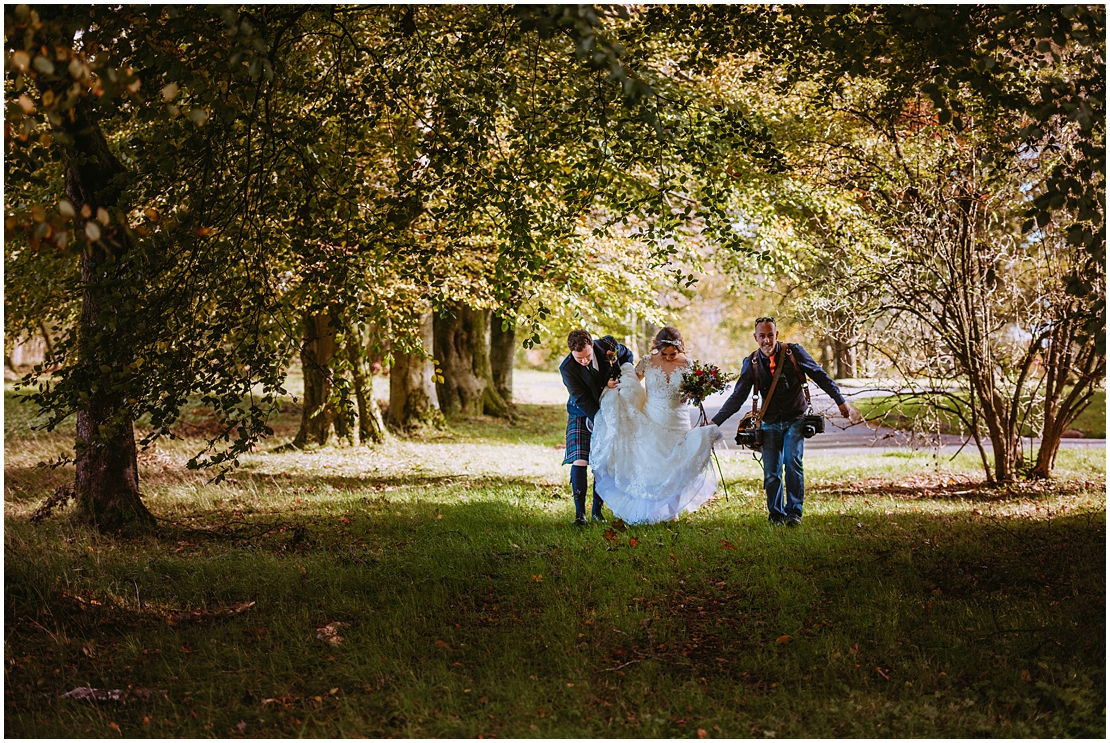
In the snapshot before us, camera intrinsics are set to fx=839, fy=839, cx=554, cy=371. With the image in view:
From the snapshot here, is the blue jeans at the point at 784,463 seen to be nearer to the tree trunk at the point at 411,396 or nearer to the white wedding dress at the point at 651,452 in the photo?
the white wedding dress at the point at 651,452

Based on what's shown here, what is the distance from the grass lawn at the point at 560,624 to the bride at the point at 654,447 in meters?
0.35

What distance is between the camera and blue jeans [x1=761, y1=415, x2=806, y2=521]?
8875 mm

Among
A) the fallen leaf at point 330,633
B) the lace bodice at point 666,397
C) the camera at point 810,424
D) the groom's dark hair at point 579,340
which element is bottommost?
the fallen leaf at point 330,633

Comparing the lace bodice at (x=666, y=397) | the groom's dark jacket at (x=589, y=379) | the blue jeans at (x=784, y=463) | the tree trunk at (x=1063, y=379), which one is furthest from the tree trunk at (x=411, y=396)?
the tree trunk at (x=1063, y=379)

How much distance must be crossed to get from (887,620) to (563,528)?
3.71 metres

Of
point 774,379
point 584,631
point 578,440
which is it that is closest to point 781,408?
point 774,379

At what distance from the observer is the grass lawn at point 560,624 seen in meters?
4.66

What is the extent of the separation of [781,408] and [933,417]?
6525 mm

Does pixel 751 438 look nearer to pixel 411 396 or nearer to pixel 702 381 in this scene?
pixel 702 381

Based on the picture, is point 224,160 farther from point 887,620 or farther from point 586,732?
point 887,620

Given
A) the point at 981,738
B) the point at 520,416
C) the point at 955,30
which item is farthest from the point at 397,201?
the point at 520,416

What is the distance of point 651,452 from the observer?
29.9 feet

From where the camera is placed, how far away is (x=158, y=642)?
5613mm

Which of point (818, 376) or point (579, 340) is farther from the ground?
point (579, 340)
